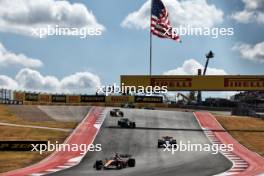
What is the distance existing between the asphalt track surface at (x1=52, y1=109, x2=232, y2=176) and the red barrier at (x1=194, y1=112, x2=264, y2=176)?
1413mm

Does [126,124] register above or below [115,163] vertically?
above

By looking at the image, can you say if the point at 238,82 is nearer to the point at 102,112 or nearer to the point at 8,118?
the point at 102,112

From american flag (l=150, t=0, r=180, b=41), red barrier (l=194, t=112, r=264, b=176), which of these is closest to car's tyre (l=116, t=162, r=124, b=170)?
red barrier (l=194, t=112, r=264, b=176)

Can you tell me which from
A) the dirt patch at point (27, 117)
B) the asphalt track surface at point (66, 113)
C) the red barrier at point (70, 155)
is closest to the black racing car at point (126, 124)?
the red barrier at point (70, 155)

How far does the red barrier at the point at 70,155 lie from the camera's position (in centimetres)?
3219

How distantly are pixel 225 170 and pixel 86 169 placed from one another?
8.48 m

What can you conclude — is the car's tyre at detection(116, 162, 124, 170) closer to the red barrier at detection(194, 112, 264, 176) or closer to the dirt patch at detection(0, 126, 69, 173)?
the dirt patch at detection(0, 126, 69, 173)

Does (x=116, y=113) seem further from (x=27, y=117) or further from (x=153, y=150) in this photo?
(x=153, y=150)

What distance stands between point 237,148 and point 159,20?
22336mm

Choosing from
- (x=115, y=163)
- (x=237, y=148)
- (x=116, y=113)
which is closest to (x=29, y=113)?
(x=116, y=113)

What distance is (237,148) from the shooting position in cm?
4575

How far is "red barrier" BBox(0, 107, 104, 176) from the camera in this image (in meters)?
32.2

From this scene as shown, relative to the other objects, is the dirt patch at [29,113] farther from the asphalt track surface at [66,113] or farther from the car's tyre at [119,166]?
the car's tyre at [119,166]

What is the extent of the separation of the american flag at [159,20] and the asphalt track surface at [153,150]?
33.5 ft
